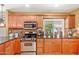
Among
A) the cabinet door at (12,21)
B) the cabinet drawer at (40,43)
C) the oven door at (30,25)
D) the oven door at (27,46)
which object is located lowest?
the oven door at (27,46)

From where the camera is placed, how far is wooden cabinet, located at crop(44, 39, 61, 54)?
534cm

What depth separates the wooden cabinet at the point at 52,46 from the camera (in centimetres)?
534

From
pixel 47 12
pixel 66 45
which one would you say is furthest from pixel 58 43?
pixel 47 12

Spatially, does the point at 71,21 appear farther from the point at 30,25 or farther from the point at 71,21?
the point at 30,25

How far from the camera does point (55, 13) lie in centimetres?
735

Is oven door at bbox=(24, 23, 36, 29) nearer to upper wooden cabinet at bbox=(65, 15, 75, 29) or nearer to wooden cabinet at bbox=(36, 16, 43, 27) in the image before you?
wooden cabinet at bbox=(36, 16, 43, 27)

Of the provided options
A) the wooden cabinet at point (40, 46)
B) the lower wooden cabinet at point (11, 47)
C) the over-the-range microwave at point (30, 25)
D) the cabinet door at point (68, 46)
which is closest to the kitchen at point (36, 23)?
the over-the-range microwave at point (30, 25)

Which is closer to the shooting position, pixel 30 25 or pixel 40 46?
pixel 40 46

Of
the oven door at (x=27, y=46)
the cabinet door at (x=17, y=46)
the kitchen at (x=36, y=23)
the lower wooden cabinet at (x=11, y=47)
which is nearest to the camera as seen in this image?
the lower wooden cabinet at (x=11, y=47)

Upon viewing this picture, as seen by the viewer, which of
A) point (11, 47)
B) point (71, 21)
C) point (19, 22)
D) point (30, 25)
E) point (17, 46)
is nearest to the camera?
point (11, 47)

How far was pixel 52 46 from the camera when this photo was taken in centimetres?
536

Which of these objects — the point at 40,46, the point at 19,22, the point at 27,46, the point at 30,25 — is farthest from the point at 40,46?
the point at 19,22

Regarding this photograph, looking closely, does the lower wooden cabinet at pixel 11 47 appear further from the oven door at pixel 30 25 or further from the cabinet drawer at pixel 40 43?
the oven door at pixel 30 25
